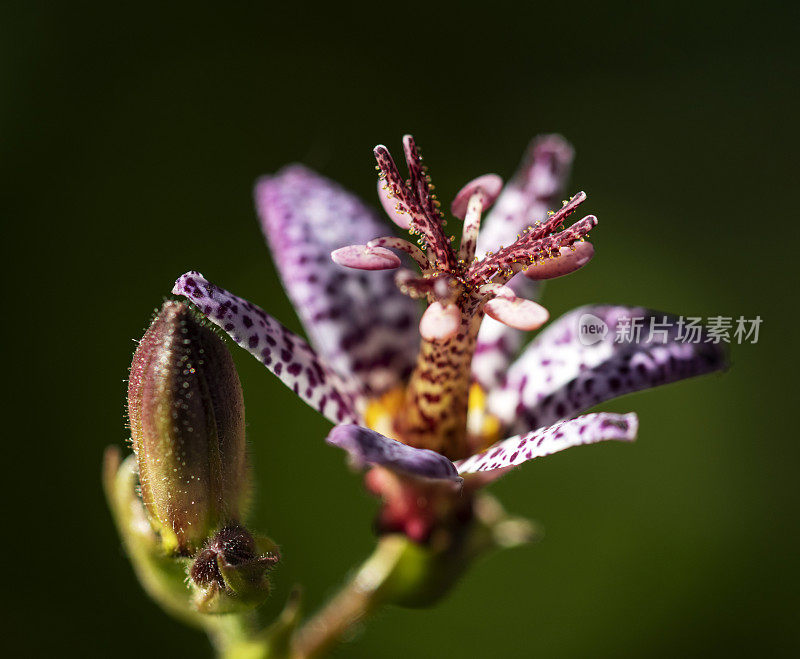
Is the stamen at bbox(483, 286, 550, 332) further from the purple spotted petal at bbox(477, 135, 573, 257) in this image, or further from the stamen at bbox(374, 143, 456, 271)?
the purple spotted petal at bbox(477, 135, 573, 257)

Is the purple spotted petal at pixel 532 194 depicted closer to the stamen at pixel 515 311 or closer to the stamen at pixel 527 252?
→ the stamen at pixel 527 252

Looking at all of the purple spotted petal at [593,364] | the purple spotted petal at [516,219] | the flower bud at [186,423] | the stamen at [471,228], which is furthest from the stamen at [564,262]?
the flower bud at [186,423]

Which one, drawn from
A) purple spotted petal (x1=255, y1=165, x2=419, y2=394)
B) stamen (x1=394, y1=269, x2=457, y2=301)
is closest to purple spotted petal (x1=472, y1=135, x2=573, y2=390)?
purple spotted petal (x1=255, y1=165, x2=419, y2=394)

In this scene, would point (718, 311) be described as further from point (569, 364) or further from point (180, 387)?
point (180, 387)

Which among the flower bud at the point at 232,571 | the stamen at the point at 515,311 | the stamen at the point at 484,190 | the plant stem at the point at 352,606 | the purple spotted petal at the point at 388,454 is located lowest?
the plant stem at the point at 352,606

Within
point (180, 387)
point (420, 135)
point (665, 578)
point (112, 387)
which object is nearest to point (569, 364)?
point (180, 387)

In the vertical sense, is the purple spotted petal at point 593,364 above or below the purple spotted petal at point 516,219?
below

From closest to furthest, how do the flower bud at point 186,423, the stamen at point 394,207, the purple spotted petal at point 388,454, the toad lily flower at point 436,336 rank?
the purple spotted petal at point 388,454 → the flower bud at point 186,423 → the toad lily flower at point 436,336 → the stamen at point 394,207
